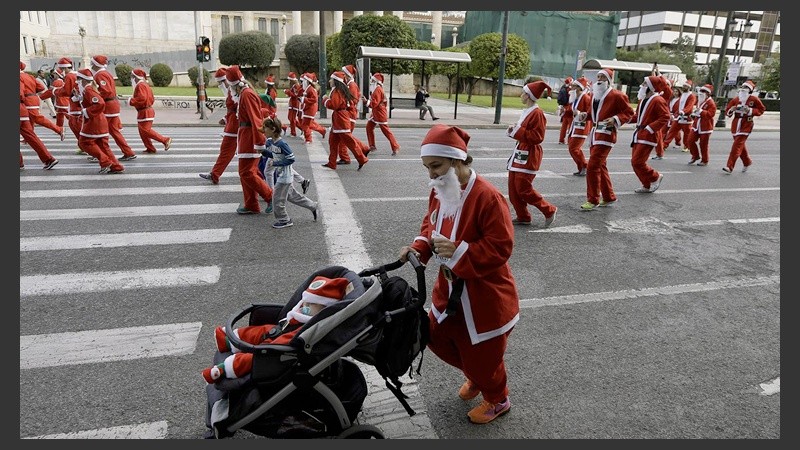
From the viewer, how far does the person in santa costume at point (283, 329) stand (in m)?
2.64

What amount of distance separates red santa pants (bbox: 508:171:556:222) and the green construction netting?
44127mm

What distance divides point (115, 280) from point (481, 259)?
162 inches

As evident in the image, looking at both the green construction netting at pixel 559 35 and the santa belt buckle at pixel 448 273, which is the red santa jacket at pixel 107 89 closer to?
the santa belt buckle at pixel 448 273

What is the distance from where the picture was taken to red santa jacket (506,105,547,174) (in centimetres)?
670

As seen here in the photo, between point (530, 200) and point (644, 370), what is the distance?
3.52 metres

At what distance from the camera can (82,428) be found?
298 cm

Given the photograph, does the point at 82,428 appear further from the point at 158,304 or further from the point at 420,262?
the point at 420,262

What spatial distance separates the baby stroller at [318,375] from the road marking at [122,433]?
0.32 metres

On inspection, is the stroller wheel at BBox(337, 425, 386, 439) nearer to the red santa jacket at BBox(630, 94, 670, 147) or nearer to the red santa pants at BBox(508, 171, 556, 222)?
the red santa pants at BBox(508, 171, 556, 222)

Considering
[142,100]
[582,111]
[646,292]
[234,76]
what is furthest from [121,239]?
[582,111]

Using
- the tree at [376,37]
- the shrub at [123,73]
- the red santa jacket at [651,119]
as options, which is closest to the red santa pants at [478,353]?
the red santa jacket at [651,119]

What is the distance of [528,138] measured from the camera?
6.75 metres

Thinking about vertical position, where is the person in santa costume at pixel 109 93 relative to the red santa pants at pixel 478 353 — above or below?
above

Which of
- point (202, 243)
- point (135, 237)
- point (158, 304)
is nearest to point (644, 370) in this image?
point (158, 304)
